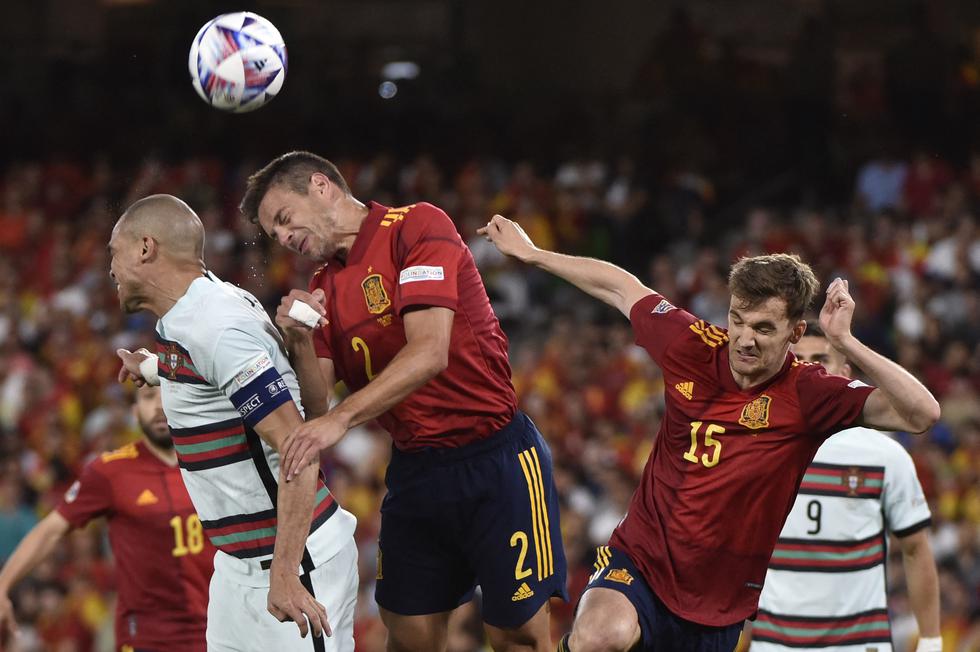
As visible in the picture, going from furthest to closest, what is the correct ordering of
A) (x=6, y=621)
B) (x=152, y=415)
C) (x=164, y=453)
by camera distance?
(x=164, y=453)
(x=152, y=415)
(x=6, y=621)

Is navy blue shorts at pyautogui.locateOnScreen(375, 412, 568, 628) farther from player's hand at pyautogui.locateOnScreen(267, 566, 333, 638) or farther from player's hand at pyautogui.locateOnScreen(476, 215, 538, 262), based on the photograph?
player's hand at pyautogui.locateOnScreen(267, 566, 333, 638)

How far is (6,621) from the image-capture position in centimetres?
Result: 655

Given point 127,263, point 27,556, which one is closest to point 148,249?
point 127,263

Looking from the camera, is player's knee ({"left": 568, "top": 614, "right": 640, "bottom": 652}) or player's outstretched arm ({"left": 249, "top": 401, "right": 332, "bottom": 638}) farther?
player's knee ({"left": 568, "top": 614, "right": 640, "bottom": 652})

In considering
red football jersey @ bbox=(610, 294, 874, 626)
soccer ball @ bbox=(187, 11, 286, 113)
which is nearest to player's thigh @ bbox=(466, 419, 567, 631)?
red football jersey @ bbox=(610, 294, 874, 626)

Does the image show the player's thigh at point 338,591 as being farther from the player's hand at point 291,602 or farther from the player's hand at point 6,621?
the player's hand at point 6,621

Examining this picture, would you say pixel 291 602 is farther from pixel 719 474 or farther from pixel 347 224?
pixel 719 474

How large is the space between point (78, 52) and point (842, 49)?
38.0 ft

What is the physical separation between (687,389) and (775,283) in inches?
21.3

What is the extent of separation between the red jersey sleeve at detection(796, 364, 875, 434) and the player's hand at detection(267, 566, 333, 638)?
6.37ft

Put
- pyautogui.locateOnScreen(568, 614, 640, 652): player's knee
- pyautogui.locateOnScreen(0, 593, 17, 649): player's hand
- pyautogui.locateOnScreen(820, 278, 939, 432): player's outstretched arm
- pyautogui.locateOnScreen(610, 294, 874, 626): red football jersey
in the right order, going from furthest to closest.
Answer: pyautogui.locateOnScreen(0, 593, 17, 649): player's hand, pyautogui.locateOnScreen(610, 294, 874, 626): red football jersey, pyautogui.locateOnScreen(568, 614, 640, 652): player's knee, pyautogui.locateOnScreen(820, 278, 939, 432): player's outstretched arm

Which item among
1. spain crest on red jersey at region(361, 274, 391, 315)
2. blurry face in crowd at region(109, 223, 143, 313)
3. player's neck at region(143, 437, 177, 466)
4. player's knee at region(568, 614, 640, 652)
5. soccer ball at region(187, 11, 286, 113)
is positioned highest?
soccer ball at region(187, 11, 286, 113)

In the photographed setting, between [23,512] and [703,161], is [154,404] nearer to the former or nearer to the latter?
[23,512]

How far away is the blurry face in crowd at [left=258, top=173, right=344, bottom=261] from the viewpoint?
5262 millimetres
